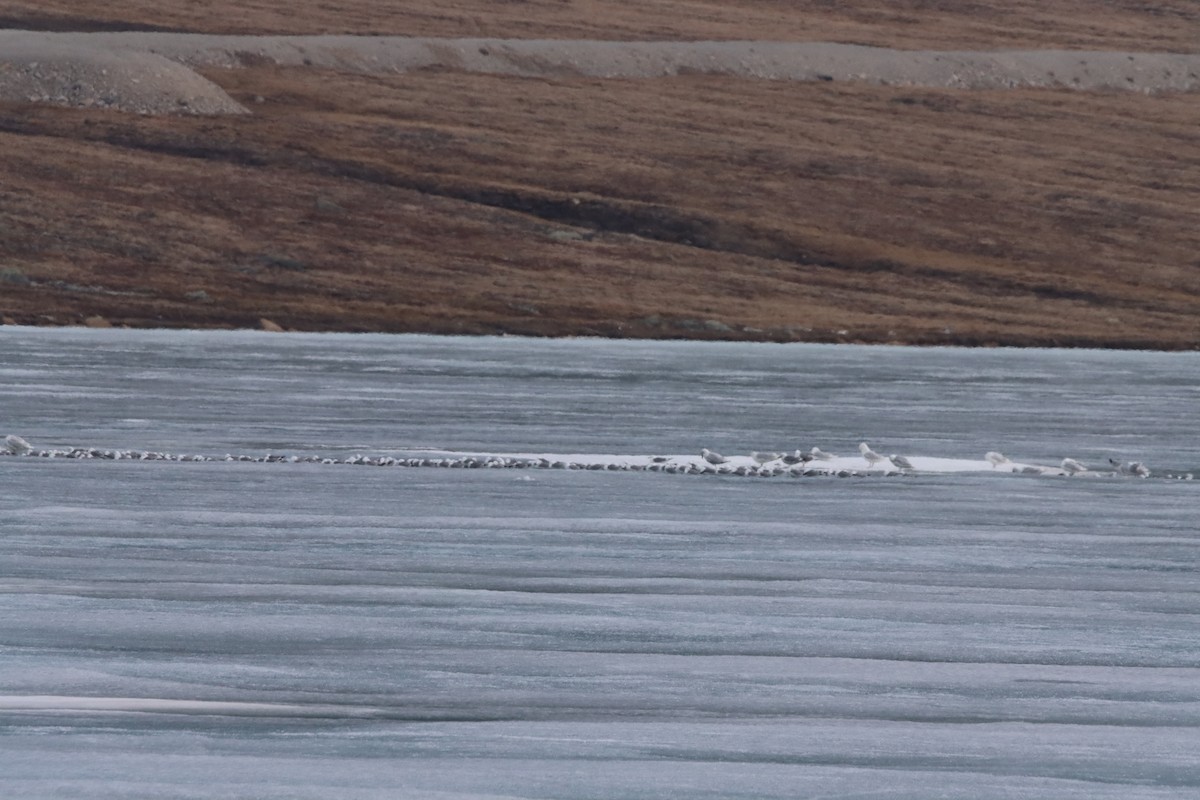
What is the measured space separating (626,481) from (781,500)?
4.82 ft

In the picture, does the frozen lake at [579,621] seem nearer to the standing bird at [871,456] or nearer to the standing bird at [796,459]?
the standing bird at [871,456]

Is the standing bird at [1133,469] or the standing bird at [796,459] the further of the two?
the standing bird at [796,459]

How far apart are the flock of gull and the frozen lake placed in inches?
14.7

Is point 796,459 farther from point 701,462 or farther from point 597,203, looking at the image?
point 597,203

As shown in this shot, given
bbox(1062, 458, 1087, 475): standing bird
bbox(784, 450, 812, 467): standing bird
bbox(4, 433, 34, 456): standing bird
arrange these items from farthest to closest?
bbox(784, 450, 812, 467): standing bird → bbox(1062, 458, 1087, 475): standing bird → bbox(4, 433, 34, 456): standing bird

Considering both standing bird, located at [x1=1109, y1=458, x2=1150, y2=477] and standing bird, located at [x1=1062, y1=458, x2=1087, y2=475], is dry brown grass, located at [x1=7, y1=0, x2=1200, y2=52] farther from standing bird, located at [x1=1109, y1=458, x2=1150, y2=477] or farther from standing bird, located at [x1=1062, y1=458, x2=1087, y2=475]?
standing bird, located at [x1=1109, y1=458, x2=1150, y2=477]

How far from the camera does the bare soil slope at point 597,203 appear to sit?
52.5 m

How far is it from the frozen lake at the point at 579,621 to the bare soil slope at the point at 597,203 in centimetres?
3264

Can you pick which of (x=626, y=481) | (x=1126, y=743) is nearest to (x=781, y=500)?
(x=626, y=481)

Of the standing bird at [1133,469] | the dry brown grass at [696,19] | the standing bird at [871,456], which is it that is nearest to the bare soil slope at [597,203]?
the dry brown grass at [696,19]

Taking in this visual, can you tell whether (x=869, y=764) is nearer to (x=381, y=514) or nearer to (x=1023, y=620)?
(x=1023, y=620)

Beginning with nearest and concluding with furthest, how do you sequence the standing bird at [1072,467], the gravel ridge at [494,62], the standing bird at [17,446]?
the standing bird at [17,446], the standing bird at [1072,467], the gravel ridge at [494,62]

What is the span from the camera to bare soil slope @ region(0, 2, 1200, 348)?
172 feet

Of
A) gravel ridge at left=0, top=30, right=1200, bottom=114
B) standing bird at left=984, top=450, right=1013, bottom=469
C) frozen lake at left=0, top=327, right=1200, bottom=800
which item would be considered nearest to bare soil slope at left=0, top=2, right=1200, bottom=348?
gravel ridge at left=0, top=30, right=1200, bottom=114
